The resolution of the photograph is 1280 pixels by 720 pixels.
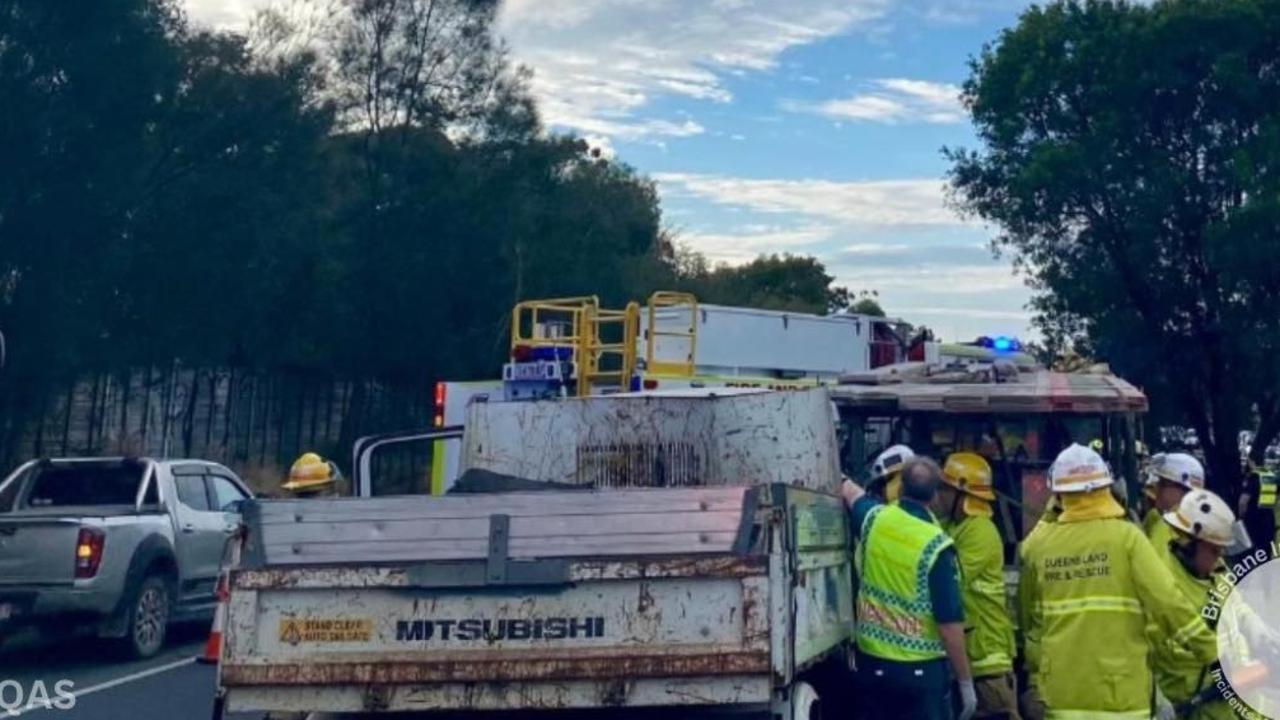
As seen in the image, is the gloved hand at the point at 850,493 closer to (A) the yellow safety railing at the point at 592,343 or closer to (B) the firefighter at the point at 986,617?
(B) the firefighter at the point at 986,617

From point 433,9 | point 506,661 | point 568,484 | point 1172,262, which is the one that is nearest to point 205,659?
point 568,484

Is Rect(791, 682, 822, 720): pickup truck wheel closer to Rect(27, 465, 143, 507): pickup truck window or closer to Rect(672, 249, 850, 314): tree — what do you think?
Rect(27, 465, 143, 507): pickup truck window

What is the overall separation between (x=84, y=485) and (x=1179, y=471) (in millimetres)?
10392

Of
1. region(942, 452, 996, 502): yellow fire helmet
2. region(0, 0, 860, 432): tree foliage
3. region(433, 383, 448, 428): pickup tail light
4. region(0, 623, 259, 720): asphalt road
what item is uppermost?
region(0, 0, 860, 432): tree foliage

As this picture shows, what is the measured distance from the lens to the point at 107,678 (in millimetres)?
13203

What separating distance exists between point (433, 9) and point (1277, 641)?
3128 centimetres

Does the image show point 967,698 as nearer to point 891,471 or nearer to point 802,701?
point 802,701

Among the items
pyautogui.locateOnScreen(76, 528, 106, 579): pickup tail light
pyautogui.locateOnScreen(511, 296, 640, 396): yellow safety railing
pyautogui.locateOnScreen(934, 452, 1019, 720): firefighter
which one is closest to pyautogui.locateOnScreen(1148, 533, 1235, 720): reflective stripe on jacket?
pyautogui.locateOnScreen(934, 452, 1019, 720): firefighter

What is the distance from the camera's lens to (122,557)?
13.8 m

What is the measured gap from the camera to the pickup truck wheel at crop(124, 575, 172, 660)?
1402 centimetres

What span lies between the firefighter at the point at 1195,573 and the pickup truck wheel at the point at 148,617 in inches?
387

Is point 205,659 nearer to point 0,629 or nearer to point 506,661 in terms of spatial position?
point 506,661

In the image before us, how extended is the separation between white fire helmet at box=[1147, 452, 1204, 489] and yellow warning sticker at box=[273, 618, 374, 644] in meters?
3.90

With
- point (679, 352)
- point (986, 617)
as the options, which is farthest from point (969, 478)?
point (679, 352)
